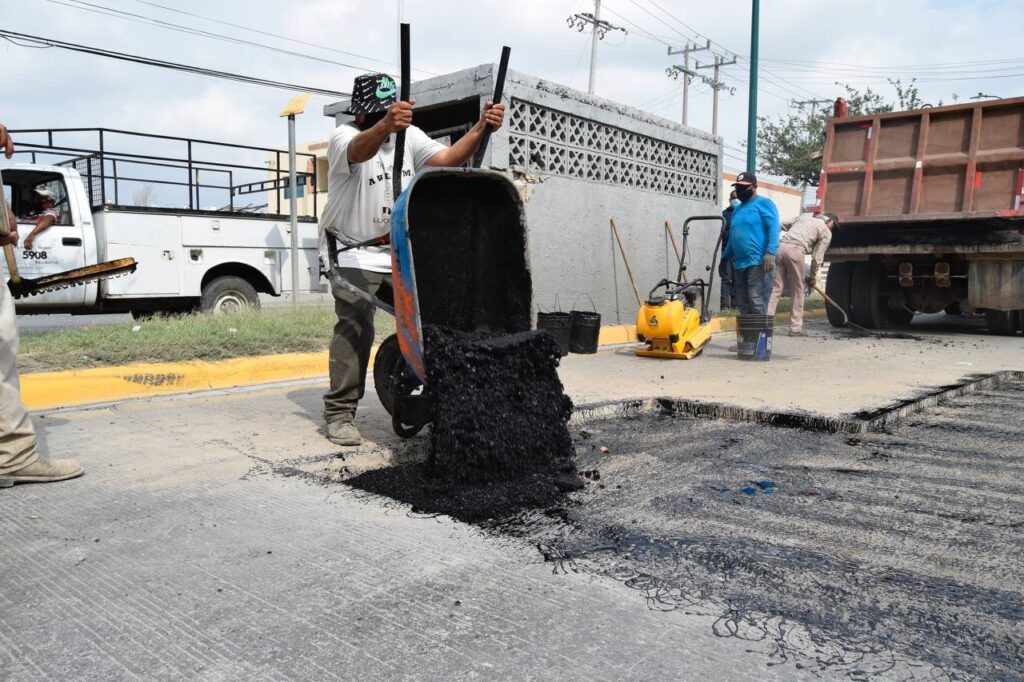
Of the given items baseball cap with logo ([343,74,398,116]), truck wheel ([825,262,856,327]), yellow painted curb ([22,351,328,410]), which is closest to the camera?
baseball cap with logo ([343,74,398,116])

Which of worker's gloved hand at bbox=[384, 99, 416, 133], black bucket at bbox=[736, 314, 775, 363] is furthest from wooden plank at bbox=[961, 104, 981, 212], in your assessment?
worker's gloved hand at bbox=[384, 99, 416, 133]

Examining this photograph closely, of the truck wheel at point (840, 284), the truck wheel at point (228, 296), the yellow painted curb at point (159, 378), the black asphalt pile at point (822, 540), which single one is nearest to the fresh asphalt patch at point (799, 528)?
the black asphalt pile at point (822, 540)

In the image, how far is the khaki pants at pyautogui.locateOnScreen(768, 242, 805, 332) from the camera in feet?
32.3

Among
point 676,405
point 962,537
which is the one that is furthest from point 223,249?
point 962,537

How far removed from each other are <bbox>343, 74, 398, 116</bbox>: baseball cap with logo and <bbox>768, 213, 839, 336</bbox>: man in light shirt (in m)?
7.02

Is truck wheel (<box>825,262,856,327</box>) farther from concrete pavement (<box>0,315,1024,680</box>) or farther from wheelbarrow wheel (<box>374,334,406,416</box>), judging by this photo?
wheelbarrow wheel (<box>374,334,406,416</box>)

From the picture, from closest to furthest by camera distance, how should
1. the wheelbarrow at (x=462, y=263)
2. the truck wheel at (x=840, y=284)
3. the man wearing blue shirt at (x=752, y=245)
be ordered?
the wheelbarrow at (x=462, y=263) < the man wearing blue shirt at (x=752, y=245) < the truck wheel at (x=840, y=284)

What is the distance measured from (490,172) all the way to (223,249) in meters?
6.72

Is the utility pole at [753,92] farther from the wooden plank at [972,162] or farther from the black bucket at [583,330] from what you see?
the black bucket at [583,330]

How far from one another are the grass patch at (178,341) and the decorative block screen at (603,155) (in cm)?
312

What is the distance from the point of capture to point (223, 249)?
31.0ft

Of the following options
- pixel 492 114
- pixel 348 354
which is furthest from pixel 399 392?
pixel 492 114

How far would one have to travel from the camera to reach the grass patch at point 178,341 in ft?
18.9

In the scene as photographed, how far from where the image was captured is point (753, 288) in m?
8.12
